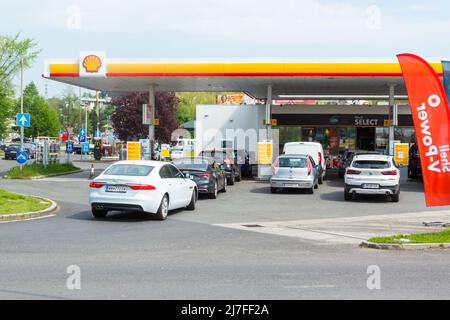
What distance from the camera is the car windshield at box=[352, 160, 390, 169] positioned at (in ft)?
68.9

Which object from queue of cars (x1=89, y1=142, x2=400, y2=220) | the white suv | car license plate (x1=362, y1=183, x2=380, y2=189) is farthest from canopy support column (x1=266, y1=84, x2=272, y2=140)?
car license plate (x1=362, y1=183, x2=380, y2=189)

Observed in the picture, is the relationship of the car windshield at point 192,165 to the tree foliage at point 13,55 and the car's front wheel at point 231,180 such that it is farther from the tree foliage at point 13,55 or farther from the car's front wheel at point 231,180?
the tree foliage at point 13,55

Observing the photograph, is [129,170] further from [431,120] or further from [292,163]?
[292,163]

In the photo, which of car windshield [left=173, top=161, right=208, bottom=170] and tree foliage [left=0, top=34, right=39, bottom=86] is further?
tree foliage [left=0, top=34, right=39, bottom=86]

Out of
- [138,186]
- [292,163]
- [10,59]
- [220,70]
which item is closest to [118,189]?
[138,186]

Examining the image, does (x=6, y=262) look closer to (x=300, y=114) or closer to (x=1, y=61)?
(x=300, y=114)

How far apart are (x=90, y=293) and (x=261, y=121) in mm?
30425

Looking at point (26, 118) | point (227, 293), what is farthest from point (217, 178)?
point (227, 293)

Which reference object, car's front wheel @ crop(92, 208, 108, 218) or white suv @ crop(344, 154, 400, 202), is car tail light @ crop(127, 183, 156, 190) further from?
white suv @ crop(344, 154, 400, 202)

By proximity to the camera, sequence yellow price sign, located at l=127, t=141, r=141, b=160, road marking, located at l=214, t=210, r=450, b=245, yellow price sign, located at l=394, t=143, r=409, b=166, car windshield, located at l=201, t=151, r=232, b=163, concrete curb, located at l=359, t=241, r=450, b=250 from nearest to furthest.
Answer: concrete curb, located at l=359, t=241, r=450, b=250, road marking, located at l=214, t=210, r=450, b=245, car windshield, located at l=201, t=151, r=232, b=163, yellow price sign, located at l=127, t=141, r=141, b=160, yellow price sign, located at l=394, t=143, r=409, b=166

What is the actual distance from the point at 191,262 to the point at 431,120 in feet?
23.1

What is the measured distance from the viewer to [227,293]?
24.8ft

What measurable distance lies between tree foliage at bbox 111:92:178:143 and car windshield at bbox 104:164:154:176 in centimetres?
4286

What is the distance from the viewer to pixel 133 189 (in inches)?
586
